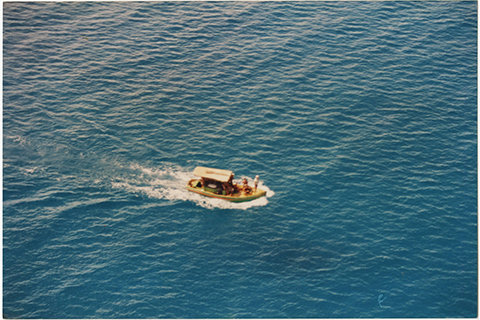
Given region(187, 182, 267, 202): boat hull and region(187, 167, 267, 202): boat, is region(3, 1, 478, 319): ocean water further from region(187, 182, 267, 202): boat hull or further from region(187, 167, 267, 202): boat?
region(187, 167, 267, 202): boat

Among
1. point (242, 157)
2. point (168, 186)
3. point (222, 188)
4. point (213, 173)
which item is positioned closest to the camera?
point (213, 173)

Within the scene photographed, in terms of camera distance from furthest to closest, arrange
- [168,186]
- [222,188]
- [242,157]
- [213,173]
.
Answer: [242,157]
[168,186]
[222,188]
[213,173]

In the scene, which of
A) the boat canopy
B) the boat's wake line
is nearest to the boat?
the boat canopy

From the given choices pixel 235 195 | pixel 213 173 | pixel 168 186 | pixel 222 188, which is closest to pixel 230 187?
pixel 222 188

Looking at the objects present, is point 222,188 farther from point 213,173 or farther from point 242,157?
point 242,157

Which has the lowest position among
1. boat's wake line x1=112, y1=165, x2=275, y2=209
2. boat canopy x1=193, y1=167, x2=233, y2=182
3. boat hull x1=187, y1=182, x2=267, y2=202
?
boat's wake line x1=112, y1=165, x2=275, y2=209

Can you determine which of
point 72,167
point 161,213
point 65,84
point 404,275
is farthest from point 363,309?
point 65,84

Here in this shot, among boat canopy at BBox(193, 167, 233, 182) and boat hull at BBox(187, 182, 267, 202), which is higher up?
boat canopy at BBox(193, 167, 233, 182)
